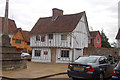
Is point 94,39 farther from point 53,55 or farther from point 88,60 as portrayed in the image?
point 88,60

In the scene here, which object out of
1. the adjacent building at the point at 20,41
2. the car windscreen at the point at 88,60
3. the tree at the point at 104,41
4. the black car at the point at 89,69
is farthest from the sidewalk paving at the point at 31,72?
the tree at the point at 104,41

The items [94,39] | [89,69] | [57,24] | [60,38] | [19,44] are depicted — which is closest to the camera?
[89,69]

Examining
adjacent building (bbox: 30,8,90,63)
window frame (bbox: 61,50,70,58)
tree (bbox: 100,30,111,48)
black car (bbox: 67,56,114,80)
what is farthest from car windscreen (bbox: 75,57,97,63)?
tree (bbox: 100,30,111,48)

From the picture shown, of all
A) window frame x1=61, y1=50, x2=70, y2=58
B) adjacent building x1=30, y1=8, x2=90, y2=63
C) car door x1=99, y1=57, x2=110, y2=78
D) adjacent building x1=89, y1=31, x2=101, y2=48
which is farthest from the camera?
adjacent building x1=89, y1=31, x2=101, y2=48

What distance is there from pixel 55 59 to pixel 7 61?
38.3ft

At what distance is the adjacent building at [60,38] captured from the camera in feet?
70.0

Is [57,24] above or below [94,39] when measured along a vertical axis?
above

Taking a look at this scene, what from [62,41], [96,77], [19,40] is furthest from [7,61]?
[19,40]

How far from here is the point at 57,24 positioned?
76.9 ft

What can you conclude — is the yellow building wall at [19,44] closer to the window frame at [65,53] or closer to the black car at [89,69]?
the window frame at [65,53]

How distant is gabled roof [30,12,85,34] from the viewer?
856 inches

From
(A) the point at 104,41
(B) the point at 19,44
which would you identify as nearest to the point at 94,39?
(A) the point at 104,41

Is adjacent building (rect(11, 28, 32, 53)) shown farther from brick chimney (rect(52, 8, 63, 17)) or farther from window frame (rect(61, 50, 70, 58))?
window frame (rect(61, 50, 70, 58))

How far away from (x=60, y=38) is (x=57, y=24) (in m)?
2.73
